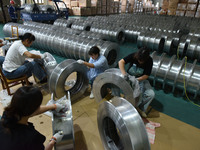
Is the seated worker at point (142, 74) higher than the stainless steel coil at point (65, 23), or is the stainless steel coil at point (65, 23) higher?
the stainless steel coil at point (65, 23)

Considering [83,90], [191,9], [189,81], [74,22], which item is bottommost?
[83,90]

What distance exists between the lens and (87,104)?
2707 millimetres

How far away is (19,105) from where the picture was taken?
3.32ft

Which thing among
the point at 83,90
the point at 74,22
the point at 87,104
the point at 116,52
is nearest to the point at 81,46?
the point at 116,52

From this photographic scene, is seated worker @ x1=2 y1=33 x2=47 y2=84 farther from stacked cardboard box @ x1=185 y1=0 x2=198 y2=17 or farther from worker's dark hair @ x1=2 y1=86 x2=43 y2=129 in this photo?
stacked cardboard box @ x1=185 y1=0 x2=198 y2=17

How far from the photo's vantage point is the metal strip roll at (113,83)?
7.13ft

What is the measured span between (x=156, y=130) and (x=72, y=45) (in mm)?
3238

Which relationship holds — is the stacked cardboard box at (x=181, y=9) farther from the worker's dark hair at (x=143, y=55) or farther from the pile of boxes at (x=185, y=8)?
the worker's dark hair at (x=143, y=55)

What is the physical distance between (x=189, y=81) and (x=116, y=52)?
2043 mm

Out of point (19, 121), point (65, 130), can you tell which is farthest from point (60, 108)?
point (19, 121)

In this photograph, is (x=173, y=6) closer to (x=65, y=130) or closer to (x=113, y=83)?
(x=113, y=83)

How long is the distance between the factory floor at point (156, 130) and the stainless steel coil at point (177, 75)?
0.90 metres

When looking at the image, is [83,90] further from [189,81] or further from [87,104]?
[189,81]

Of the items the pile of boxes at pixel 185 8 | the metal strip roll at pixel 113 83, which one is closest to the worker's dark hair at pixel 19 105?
the metal strip roll at pixel 113 83
